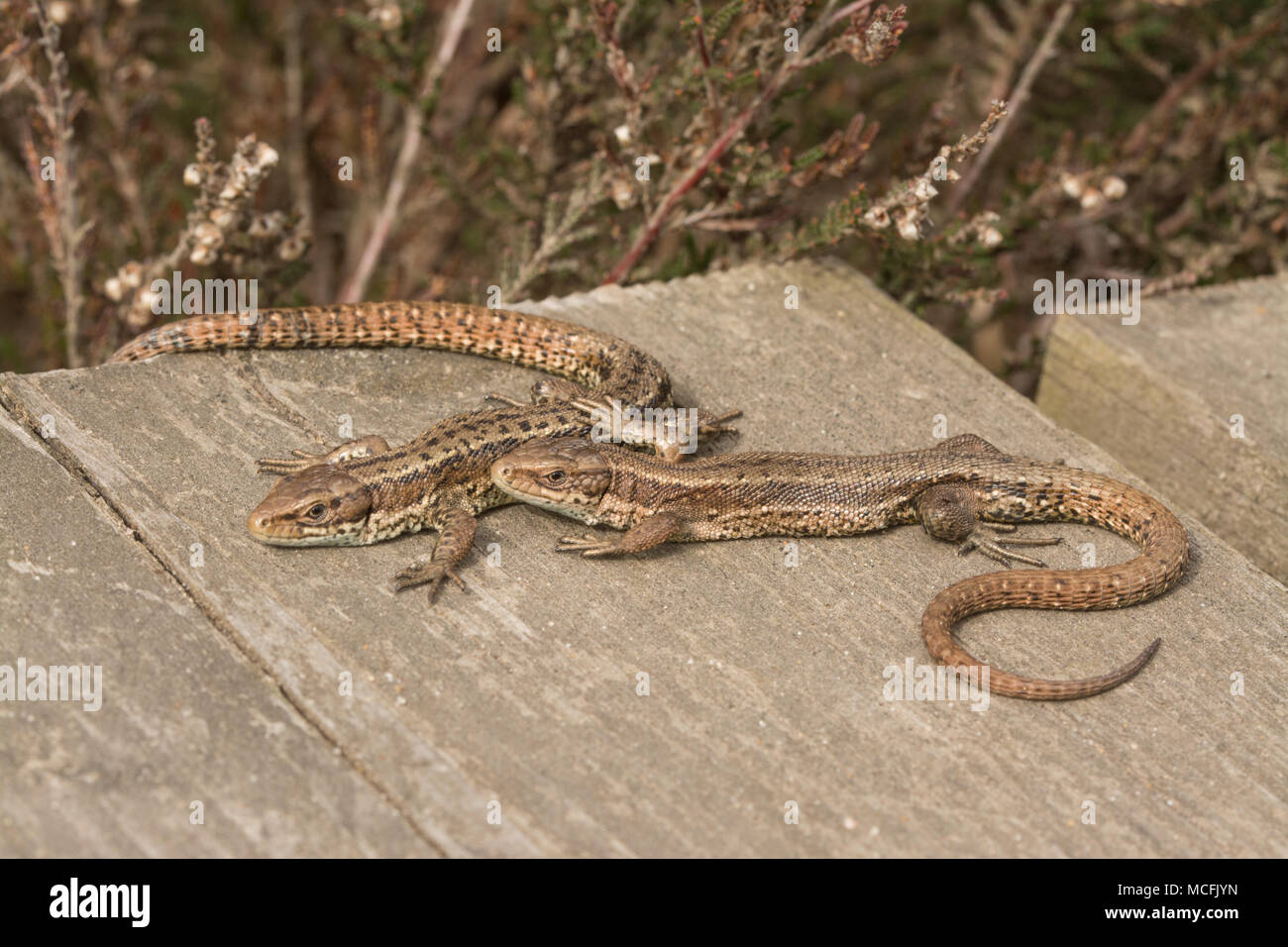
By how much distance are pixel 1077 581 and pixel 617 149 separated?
3259 mm

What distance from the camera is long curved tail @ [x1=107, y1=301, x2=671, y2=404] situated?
459cm

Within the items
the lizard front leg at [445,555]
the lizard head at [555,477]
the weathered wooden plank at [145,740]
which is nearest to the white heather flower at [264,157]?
the lizard head at [555,477]

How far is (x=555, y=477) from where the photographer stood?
13.6 feet

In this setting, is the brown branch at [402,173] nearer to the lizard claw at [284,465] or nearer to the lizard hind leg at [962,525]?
the lizard claw at [284,465]

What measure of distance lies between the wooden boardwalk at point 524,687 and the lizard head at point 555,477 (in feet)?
0.40

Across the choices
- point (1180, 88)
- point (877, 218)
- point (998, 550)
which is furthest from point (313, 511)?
point (1180, 88)

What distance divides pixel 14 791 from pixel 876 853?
83.8 inches

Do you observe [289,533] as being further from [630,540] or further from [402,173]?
[402,173]

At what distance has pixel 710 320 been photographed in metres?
5.33

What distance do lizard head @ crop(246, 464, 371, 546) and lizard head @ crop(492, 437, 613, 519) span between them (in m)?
0.49

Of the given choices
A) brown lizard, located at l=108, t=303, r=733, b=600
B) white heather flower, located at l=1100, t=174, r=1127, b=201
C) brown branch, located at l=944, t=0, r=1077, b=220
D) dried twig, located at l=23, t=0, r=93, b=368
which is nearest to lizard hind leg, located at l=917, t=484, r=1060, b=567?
brown lizard, located at l=108, t=303, r=733, b=600

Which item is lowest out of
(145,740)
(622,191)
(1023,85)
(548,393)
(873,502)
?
(145,740)
